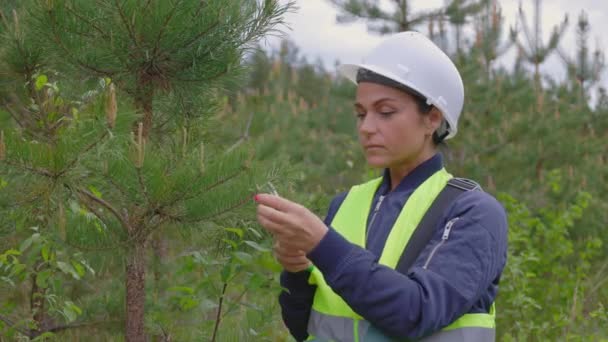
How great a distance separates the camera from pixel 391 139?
1.97 m

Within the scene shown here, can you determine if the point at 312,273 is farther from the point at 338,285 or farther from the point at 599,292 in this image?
the point at 599,292

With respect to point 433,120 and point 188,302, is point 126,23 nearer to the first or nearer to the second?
point 188,302

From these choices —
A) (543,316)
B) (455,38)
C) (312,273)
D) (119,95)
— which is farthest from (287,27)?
(455,38)

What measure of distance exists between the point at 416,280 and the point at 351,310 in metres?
0.24

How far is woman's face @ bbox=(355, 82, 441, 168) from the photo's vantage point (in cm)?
196

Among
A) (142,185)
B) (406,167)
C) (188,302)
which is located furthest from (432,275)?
(142,185)

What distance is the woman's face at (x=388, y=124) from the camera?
77.2 inches

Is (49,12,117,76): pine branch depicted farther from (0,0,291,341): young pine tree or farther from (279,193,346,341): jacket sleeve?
(279,193,346,341): jacket sleeve

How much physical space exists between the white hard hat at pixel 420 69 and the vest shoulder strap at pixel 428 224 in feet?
0.80

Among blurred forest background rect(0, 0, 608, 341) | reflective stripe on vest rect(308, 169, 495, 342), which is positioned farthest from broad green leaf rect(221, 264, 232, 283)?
reflective stripe on vest rect(308, 169, 495, 342)

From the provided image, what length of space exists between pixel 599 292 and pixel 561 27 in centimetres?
462

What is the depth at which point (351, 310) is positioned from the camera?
6.14 ft

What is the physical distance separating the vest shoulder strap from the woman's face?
16 centimetres

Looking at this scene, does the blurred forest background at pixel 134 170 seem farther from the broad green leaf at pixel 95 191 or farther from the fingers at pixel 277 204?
the fingers at pixel 277 204
